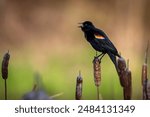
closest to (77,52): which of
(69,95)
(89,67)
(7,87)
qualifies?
(89,67)

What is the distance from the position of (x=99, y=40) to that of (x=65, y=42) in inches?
8.2

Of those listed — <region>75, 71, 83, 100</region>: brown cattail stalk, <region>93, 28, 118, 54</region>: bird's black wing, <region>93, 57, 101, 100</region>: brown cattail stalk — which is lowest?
<region>75, 71, 83, 100</region>: brown cattail stalk

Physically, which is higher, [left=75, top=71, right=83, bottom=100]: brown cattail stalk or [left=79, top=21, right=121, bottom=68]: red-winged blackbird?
[left=79, top=21, right=121, bottom=68]: red-winged blackbird

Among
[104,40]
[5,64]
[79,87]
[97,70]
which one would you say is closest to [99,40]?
[104,40]

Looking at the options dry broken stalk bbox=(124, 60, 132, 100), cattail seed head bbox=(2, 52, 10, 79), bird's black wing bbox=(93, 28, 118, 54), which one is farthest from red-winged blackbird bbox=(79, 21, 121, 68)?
cattail seed head bbox=(2, 52, 10, 79)

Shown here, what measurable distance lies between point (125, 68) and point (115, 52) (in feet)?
0.38

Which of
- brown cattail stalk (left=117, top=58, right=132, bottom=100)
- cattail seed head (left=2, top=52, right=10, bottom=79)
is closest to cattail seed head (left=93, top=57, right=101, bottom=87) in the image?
brown cattail stalk (left=117, top=58, right=132, bottom=100)

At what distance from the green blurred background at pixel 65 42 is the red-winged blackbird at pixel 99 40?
0.09ft

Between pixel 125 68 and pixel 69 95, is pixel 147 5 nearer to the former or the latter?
pixel 125 68

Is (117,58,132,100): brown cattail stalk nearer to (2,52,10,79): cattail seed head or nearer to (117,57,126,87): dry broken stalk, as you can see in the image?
(117,57,126,87): dry broken stalk

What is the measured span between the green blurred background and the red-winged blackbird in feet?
0.09

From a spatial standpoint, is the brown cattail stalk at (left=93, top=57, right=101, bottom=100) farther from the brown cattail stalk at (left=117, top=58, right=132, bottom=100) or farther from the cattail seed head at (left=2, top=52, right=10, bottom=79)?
the cattail seed head at (left=2, top=52, right=10, bottom=79)

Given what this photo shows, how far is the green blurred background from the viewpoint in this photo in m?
2.41

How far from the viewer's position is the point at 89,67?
246 cm
